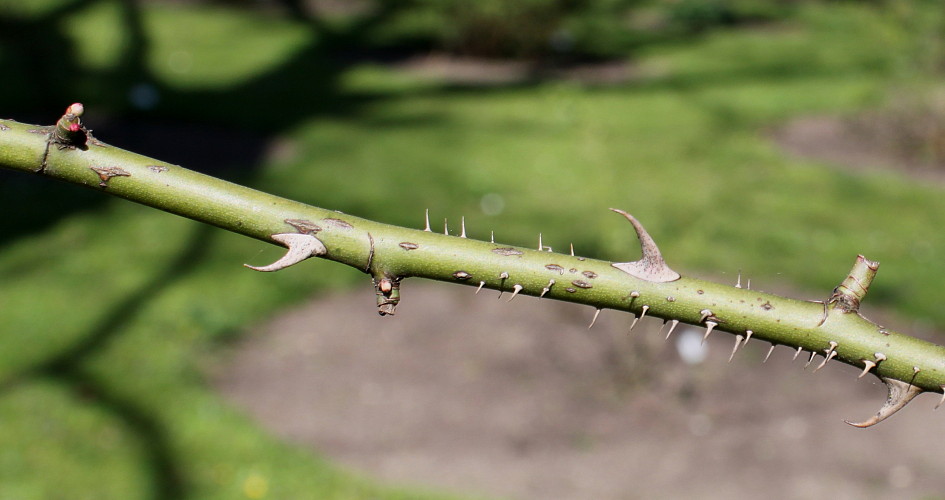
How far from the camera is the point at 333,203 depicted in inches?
267

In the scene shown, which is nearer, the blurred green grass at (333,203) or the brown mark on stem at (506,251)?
the brown mark on stem at (506,251)

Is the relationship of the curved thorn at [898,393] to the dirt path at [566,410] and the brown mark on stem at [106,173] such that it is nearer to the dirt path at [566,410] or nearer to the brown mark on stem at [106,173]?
the brown mark on stem at [106,173]

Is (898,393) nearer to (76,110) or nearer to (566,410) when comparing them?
(76,110)

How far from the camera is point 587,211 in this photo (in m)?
6.82

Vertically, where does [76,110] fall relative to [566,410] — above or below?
below

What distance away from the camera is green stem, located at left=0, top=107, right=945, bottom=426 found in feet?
2.81

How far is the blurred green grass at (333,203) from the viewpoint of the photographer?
434 centimetres

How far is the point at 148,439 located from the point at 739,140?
19.8ft

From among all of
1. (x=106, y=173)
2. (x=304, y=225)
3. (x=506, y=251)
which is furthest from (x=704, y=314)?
(x=106, y=173)

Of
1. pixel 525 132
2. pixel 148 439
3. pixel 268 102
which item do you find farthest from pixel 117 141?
pixel 148 439

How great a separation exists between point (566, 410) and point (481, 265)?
3947mm

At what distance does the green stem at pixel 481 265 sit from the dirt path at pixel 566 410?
3.36 m

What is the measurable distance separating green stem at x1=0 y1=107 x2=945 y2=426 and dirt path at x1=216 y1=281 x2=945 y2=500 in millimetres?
3358

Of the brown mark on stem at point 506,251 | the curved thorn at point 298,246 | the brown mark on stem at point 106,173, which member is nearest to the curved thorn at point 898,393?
the brown mark on stem at point 506,251
